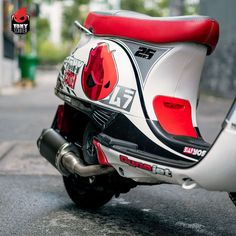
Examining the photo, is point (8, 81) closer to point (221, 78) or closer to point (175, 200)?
point (221, 78)

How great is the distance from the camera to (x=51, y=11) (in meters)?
83.0

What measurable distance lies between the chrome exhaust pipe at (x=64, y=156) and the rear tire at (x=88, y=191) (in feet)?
0.53

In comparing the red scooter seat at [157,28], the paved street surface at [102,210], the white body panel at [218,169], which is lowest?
the paved street surface at [102,210]

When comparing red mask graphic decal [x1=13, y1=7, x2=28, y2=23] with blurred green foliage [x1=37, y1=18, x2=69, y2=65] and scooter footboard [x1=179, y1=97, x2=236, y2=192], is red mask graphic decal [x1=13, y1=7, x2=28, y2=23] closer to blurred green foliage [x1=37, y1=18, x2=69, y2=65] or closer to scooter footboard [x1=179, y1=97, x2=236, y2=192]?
scooter footboard [x1=179, y1=97, x2=236, y2=192]

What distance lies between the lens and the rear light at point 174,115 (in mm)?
3770

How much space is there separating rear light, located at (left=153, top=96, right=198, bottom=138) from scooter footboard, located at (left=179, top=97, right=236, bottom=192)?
45cm

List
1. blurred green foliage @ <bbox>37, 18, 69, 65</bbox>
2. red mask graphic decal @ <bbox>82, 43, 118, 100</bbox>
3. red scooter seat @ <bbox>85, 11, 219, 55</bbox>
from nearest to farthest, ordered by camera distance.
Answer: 1. red scooter seat @ <bbox>85, 11, 219, 55</bbox>
2. red mask graphic decal @ <bbox>82, 43, 118, 100</bbox>
3. blurred green foliage @ <bbox>37, 18, 69, 65</bbox>

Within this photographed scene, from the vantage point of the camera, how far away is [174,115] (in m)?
3.83

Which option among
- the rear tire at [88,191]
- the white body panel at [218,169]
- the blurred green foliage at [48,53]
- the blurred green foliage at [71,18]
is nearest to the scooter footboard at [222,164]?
the white body panel at [218,169]

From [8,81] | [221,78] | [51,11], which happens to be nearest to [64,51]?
[51,11]

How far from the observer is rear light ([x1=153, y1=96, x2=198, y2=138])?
12.4 feet

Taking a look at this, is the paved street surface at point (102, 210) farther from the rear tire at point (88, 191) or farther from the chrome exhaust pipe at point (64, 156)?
the chrome exhaust pipe at point (64, 156)

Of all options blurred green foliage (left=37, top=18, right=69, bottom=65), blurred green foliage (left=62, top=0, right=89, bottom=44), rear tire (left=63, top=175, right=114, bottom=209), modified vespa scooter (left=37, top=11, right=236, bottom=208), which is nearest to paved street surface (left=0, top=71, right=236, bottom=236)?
rear tire (left=63, top=175, right=114, bottom=209)

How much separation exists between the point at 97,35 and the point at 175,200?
4.89 feet
